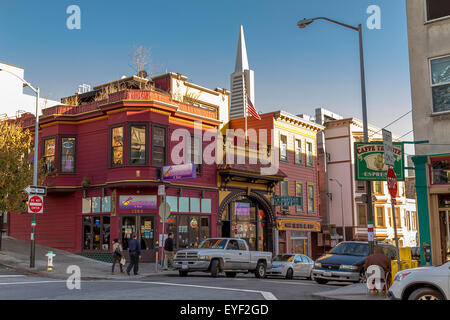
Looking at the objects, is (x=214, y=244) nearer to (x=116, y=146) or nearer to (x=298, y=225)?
(x=116, y=146)

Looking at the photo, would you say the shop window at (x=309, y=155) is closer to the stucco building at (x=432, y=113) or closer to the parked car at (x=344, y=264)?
the parked car at (x=344, y=264)

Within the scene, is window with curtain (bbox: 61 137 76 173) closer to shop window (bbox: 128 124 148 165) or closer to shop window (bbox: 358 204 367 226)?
shop window (bbox: 128 124 148 165)

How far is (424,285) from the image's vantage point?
376 inches

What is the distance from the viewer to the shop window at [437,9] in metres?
17.3

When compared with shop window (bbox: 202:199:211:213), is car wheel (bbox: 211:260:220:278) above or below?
below

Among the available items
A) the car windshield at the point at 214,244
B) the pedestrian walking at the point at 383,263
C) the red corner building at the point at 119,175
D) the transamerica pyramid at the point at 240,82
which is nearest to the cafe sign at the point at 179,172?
the red corner building at the point at 119,175

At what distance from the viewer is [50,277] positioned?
63.8 feet

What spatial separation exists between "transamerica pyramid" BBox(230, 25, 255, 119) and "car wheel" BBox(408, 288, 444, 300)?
2841 centimetres

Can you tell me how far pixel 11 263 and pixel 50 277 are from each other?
3.74 meters

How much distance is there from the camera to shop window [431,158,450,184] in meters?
16.7

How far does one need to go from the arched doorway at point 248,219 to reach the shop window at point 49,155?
10486mm

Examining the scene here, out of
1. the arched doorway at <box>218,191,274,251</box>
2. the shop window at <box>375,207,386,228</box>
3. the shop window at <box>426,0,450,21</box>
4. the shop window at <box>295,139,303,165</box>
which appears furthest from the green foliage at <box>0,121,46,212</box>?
the shop window at <box>375,207,386,228</box>

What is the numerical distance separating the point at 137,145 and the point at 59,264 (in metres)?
7.34
